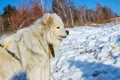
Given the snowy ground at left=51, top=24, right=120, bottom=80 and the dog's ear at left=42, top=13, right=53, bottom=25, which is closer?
the dog's ear at left=42, top=13, right=53, bottom=25

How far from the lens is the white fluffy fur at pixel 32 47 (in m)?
5.17

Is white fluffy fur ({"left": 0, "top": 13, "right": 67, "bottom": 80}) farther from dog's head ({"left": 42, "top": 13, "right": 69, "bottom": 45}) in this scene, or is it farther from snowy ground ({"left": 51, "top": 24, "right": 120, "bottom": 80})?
snowy ground ({"left": 51, "top": 24, "right": 120, "bottom": 80})

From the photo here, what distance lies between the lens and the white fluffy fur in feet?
17.0

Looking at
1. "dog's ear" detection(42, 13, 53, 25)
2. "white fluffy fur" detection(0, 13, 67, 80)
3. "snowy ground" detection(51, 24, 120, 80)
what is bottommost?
"snowy ground" detection(51, 24, 120, 80)

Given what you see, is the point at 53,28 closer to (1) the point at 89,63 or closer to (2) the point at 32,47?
(2) the point at 32,47

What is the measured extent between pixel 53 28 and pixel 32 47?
2.04 feet

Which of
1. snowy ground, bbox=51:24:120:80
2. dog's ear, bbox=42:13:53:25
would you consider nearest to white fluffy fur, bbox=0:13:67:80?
dog's ear, bbox=42:13:53:25

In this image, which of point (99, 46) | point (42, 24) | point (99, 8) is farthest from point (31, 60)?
point (99, 8)

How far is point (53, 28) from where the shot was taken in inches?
209

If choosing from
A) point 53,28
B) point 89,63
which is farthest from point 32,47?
point 89,63

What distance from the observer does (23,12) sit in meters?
21.8

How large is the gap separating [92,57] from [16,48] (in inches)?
115

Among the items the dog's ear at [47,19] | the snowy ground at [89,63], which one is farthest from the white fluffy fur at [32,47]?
the snowy ground at [89,63]

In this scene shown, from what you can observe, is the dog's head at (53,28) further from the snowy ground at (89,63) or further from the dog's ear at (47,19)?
the snowy ground at (89,63)
